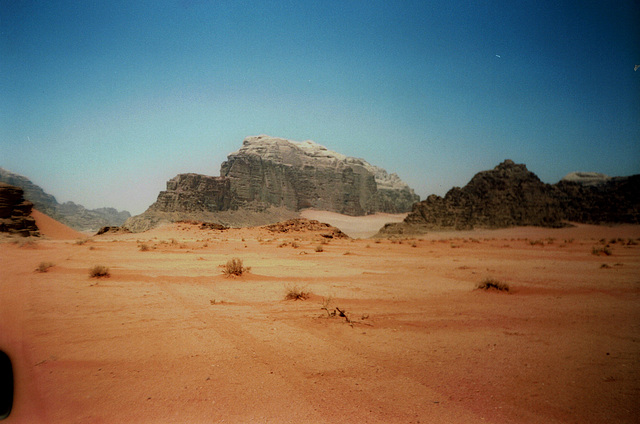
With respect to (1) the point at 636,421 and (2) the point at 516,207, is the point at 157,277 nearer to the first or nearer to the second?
(1) the point at 636,421

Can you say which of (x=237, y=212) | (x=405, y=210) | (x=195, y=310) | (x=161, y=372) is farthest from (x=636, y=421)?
(x=405, y=210)

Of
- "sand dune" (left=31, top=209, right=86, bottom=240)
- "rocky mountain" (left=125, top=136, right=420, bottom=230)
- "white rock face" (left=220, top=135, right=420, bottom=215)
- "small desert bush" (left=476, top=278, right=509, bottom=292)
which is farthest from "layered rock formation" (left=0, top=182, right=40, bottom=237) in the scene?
"white rock face" (left=220, top=135, right=420, bottom=215)

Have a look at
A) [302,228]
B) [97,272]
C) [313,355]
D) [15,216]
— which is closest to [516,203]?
[302,228]

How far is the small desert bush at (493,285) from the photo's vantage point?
27.3 ft

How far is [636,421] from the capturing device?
267 centimetres

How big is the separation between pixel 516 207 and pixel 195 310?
197 ft

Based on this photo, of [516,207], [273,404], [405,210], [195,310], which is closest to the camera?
[273,404]

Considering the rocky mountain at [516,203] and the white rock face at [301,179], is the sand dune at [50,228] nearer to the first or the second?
the rocky mountain at [516,203]

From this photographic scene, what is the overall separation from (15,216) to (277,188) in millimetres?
80501

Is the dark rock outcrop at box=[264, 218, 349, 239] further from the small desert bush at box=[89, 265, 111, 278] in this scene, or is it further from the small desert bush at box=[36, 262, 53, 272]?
the small desert bush at box=[89, 265, 111, 278]

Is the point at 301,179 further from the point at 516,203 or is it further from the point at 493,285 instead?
the point at 493,285

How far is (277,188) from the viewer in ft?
350

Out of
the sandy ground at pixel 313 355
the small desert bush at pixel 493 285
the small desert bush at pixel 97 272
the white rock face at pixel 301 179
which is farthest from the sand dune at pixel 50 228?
the white rock face at pixel 301 179

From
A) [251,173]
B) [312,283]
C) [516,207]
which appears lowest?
[312,283]
